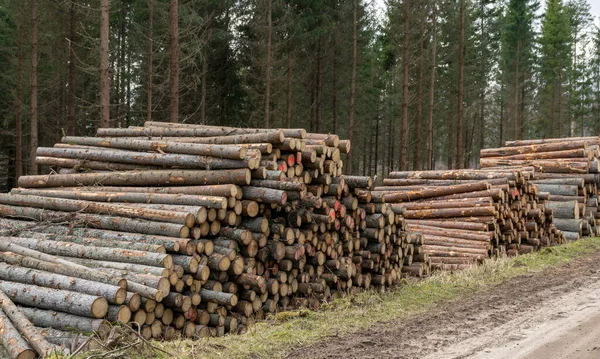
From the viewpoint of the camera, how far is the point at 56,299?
6.62 metres

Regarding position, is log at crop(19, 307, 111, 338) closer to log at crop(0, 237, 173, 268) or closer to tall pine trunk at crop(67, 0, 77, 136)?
log at crop(0, 237, 173, 268)

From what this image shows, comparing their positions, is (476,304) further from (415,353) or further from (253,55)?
(253,55)

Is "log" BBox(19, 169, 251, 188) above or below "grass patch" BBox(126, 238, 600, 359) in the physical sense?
above

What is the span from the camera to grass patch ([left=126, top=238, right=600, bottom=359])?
650 cm

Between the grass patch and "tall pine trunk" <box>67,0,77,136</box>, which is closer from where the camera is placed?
the grass patch

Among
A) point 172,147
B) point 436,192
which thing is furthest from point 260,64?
point 172,147

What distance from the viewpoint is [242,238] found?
8.41 m

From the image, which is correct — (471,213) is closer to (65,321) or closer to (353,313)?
(353,313)

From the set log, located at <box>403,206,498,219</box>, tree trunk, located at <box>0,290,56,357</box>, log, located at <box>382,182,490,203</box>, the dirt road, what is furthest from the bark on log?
log, located at <box>382,182,490,203</box>

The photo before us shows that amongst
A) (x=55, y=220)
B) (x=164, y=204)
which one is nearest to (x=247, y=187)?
(x=164, y=204)

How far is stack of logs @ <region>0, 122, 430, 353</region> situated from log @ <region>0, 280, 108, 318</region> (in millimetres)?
16

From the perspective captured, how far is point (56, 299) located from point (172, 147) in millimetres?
3813

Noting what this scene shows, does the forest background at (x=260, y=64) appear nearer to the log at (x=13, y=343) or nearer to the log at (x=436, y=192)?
the log at (x=436, y=192)

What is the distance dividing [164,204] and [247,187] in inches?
50.4
